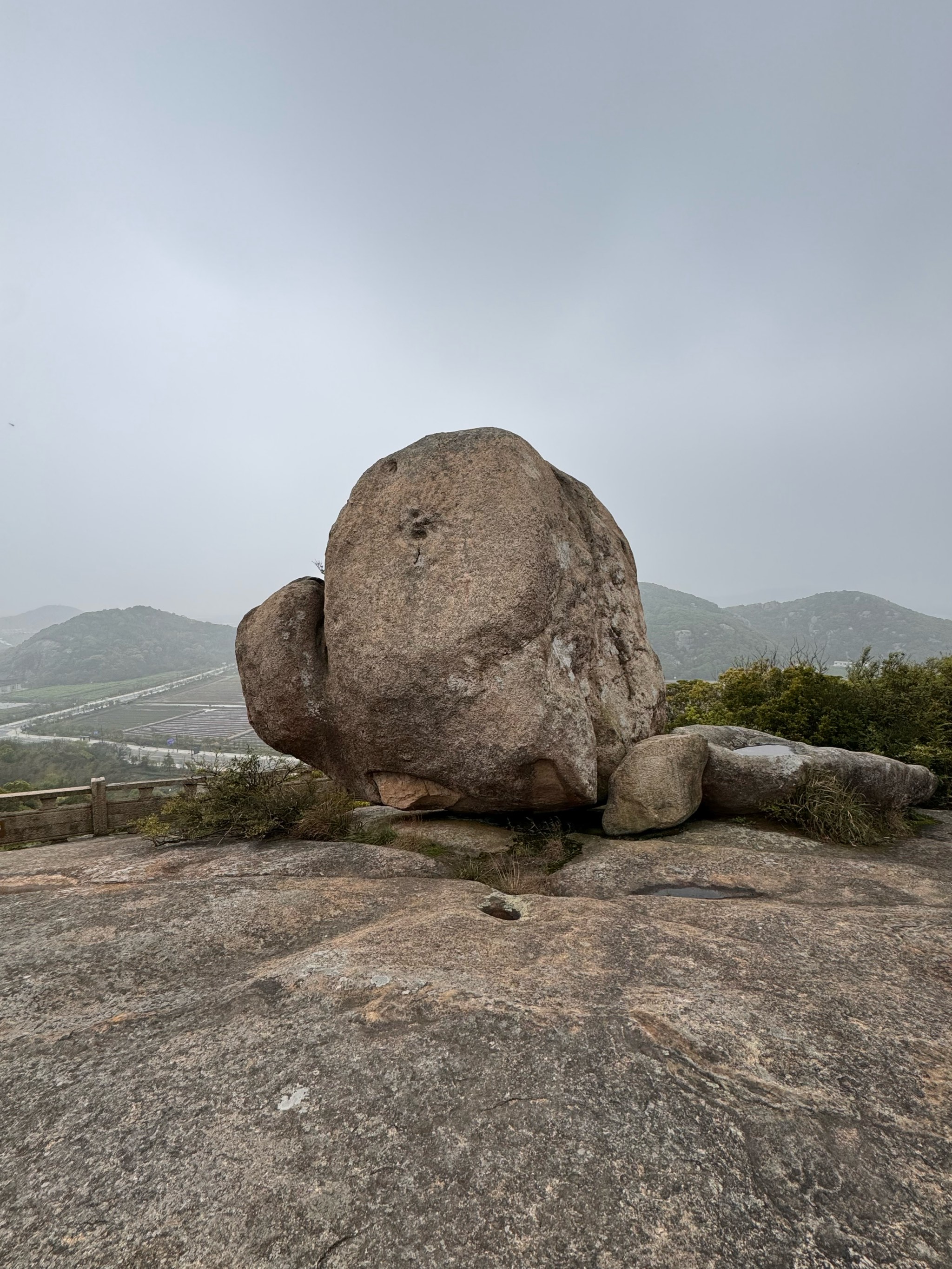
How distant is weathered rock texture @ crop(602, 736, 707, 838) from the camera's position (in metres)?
8.52

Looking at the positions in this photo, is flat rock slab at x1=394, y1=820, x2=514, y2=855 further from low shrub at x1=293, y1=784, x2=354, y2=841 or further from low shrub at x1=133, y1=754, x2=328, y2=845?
low shrub at x1=133, y1=754, x2=328, y2=845

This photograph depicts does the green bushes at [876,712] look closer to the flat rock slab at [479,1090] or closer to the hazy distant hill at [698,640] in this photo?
the flat rock slab at [479,1090]

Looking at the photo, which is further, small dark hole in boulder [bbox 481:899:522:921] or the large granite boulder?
the large granite boulder

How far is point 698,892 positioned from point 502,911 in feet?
7.14

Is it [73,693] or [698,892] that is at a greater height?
[698,892]

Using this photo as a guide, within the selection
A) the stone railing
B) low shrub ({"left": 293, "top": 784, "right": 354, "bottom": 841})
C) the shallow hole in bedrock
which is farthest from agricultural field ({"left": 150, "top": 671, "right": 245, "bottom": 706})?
the shallow hole in bedrock

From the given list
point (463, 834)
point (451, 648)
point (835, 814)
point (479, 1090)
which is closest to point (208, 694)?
point (463, 834)

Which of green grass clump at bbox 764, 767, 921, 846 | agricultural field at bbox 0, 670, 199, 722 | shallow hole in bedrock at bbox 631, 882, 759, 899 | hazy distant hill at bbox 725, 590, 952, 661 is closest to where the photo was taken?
shallow hole in bedrock at bbox 631, 882, 759, 899

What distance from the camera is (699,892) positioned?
652 centimetres

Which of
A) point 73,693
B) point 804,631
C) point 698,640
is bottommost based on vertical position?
point 73,693

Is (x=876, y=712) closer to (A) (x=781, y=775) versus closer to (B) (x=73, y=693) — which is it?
(A) (x=781, y=775)

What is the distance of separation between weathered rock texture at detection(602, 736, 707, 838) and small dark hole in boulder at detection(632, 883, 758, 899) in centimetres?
183

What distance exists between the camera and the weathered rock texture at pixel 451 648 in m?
7.86

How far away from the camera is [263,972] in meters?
4.52
